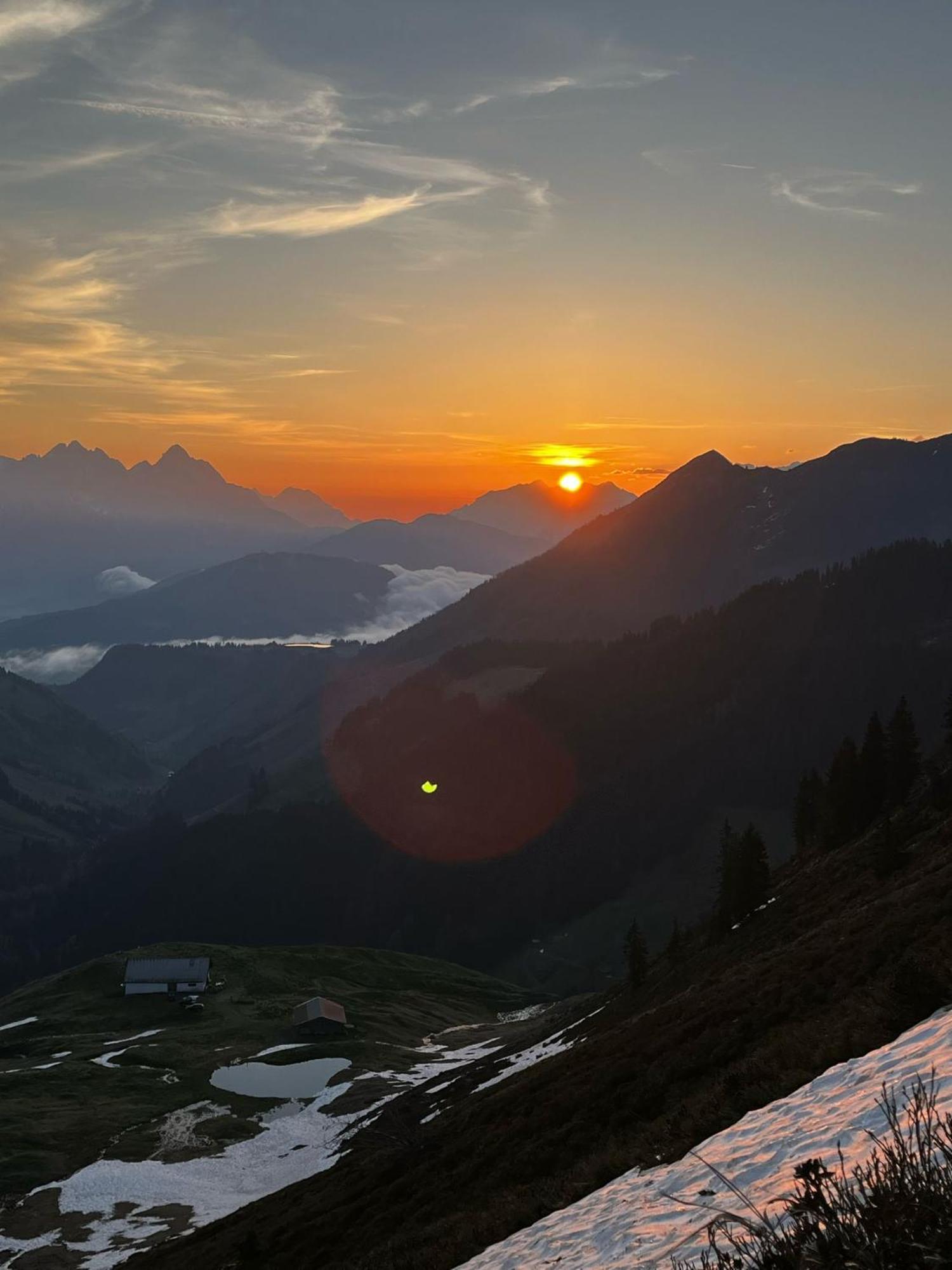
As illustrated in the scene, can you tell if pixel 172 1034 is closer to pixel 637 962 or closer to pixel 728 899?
pixel 637 962

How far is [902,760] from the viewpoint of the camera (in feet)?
271

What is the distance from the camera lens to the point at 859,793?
265ft

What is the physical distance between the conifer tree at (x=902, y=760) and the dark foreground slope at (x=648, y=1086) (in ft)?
54.1

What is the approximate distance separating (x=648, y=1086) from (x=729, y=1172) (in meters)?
16.8

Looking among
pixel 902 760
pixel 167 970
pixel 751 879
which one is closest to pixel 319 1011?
pixel 167 970

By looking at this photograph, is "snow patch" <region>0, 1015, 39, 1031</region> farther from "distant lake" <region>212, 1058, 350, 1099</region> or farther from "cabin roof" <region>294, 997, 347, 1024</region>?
"distant lake" <region>212, 1058, 350, 1099</region>

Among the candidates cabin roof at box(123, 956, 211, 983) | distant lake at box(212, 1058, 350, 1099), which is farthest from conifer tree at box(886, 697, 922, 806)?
cabin roof at box(123, 956, 211, 983)

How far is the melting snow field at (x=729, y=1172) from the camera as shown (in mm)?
14320

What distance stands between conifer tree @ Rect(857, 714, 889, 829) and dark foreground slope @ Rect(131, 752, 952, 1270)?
14.8m

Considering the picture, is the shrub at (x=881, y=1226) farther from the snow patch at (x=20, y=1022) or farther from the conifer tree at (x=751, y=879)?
the snow patch at (x=20, y=1022)

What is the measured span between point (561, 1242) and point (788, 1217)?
719 cm

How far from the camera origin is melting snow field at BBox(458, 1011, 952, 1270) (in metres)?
14.3

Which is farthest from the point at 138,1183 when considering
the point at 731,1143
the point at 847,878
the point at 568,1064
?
the point at 731,1143

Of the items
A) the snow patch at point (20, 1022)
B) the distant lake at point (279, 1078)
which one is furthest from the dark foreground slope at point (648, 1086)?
the snow patch at point (20, 1022)
